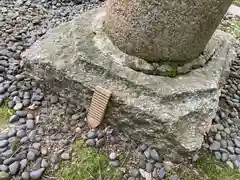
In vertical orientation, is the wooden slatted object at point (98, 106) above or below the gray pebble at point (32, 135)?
above

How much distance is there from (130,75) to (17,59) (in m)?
0.95

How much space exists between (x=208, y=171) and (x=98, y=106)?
717 millimetres

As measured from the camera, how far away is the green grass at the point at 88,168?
167 cm

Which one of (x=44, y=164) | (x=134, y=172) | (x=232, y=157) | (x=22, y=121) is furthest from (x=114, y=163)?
(x=232, y=157)

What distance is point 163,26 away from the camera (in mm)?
1709

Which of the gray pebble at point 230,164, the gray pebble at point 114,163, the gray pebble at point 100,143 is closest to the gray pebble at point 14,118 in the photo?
the gray pebble at point 100,143

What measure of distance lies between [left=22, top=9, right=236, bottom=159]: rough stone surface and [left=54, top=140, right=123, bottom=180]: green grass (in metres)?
0.23

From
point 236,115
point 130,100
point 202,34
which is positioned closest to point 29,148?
point 130,100

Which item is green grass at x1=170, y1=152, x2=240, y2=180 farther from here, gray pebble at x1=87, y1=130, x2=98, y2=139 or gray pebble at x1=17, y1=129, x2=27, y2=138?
gray pebble at x1=17, y1=129, x2=27, y2=138

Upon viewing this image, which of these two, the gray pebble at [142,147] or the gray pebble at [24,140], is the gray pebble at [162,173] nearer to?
the gray pebble at [142,147]

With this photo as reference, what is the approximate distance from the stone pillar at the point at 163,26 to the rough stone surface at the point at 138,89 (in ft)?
0.39

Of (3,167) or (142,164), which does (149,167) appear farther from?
(3,167)

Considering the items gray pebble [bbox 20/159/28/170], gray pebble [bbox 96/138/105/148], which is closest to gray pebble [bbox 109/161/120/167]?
gray pebble [bbox 96/138/105/148]

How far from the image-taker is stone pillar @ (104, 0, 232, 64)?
64.6 inches
